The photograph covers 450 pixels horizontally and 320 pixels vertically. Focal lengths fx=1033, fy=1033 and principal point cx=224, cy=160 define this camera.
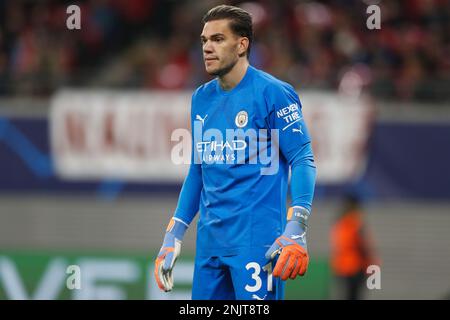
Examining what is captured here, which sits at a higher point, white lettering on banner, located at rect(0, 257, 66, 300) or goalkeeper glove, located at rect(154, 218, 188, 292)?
goalkeeper glove, located at rect(154, 218, 188, 292)

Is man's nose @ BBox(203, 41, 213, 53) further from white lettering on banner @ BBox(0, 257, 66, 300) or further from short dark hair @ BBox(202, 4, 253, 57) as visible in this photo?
white lettering on banner @ BBox(0, 257, 66, 300)

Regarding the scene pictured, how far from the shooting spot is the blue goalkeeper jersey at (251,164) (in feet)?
18.1

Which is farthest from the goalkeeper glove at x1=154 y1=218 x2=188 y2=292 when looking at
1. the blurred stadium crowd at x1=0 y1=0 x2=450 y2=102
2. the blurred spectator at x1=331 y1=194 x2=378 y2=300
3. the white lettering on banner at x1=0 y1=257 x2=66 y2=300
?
the blurred stadium crowd at x1=0 y1=0 x2=450 y2=102

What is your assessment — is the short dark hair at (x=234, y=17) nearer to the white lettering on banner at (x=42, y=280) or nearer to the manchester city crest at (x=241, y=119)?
the manchester city crest at (x=241, y=119)

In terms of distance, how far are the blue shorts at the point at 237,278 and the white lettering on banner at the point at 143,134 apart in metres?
7.77

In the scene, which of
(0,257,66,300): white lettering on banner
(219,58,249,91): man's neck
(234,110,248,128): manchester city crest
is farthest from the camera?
(0,257,66,300): white lettering on banner

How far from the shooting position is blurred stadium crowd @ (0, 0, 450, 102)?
44.5ft

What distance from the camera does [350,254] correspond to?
12.0 m

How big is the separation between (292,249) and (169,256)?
84cm

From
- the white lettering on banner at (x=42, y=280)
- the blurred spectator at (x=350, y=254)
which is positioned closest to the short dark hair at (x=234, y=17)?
the white lettering on banner at (x=42, y=280)

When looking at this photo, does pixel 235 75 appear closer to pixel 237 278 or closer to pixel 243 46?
pixel 243 46

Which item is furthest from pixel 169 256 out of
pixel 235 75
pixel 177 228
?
pixel 235 75

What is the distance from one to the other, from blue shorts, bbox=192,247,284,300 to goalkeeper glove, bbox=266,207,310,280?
9cm
